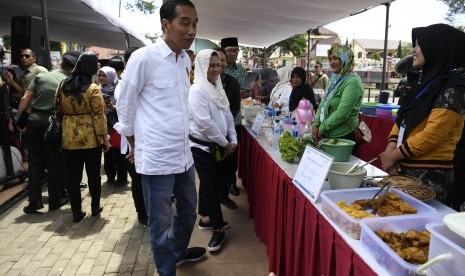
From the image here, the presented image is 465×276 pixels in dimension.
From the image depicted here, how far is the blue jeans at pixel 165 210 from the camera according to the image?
191 cm

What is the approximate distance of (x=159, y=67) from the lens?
1.80 m

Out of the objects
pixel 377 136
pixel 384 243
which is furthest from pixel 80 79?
pixel 377 136

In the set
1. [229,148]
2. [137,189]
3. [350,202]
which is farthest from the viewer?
[137,189]

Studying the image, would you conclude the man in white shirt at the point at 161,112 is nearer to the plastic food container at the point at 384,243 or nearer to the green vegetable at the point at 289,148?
the green vegetable at the point at 289,148

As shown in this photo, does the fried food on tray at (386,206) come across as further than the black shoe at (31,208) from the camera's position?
No

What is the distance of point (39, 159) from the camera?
140 inches

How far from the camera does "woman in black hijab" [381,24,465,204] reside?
153cm

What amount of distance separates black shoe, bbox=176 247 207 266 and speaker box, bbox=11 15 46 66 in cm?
391

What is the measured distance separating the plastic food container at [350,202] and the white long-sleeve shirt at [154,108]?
94 cm

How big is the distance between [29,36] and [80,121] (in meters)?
2.36

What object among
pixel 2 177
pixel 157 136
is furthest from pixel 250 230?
pixel 2 177

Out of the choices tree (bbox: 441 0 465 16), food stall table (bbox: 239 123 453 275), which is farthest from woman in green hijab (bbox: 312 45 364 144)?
tree (bbox: 441 0 465 16)

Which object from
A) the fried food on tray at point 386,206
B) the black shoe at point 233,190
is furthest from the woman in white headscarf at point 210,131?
the fried food on tray at point 386,206

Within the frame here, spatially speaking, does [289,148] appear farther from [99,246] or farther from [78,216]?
[78,216]
